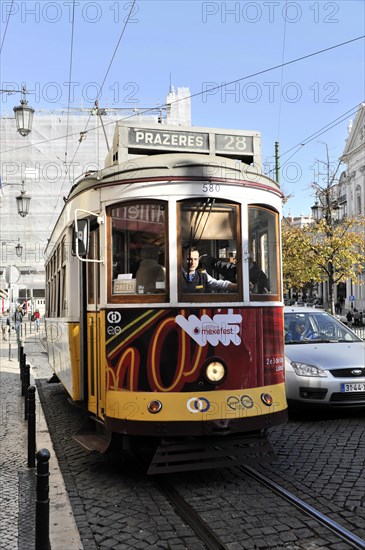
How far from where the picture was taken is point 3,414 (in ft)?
30.4

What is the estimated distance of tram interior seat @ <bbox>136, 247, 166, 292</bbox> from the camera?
545 centimetres

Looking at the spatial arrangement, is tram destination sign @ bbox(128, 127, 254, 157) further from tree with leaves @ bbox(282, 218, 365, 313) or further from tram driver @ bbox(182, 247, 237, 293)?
tree with leaves @ bbox(282, 218, 365, 313)

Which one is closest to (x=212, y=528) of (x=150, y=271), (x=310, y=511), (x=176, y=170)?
(x=310, y=511)

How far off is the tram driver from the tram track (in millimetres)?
1842

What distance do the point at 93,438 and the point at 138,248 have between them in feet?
6.79

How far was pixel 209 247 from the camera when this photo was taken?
5.53m

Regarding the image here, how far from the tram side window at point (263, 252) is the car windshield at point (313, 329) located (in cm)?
356

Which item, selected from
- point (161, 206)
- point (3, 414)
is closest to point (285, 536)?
point (161, 206)

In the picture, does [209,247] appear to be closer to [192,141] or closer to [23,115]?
[192,141]

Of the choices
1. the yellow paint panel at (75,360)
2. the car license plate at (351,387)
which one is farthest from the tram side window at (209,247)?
the car license plate at (351,387)

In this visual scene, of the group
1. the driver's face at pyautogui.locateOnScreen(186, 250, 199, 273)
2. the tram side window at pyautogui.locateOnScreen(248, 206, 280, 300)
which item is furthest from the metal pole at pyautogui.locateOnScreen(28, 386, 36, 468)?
the tram side window at pyautogui.locateOnScreen(248, 206, 280, 300)

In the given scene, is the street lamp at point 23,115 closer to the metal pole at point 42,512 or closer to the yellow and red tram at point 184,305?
the yellow and red tram at point 184,305

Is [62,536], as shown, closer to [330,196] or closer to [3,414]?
[3,414]

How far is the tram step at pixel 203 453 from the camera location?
5.22m
